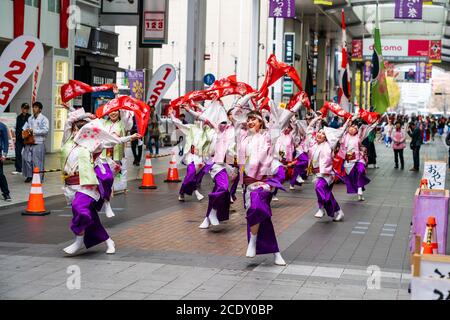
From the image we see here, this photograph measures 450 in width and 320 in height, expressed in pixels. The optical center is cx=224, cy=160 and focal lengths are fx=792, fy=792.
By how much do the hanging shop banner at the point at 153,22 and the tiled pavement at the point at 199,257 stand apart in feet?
33.5

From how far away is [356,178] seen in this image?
54.1ft

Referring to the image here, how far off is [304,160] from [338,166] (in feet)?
12.8

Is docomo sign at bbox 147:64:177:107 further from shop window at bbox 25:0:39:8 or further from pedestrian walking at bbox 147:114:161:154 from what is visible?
pedestrian walking at bbox 147:114:161:154

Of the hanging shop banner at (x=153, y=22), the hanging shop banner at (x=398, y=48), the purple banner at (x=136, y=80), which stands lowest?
the purple banner at (x=136, y=80)

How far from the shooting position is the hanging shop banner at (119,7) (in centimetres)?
2517

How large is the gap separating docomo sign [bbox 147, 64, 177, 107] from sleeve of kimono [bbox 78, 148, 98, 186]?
8.64 m

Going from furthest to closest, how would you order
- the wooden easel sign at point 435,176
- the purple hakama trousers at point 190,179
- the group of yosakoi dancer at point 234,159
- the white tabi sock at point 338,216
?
the purple hakama trousers at point 190,179 < the white tabi sock at point 338,216 < the wooden easel sign at point 435,176 < the group of yosakoi dancer at point 234,159

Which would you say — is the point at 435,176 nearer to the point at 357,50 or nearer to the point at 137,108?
the point at 137,108

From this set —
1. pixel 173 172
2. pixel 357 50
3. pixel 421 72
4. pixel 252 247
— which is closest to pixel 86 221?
pixel 252 247

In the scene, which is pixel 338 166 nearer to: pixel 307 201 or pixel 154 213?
pixel 307 201

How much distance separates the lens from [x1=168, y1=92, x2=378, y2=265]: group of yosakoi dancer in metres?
9.16

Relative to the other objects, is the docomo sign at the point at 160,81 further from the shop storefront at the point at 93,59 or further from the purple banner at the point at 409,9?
the purple banner at the point at 409,9

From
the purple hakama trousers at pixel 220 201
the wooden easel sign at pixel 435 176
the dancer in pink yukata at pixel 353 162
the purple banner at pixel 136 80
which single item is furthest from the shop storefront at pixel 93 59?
the wooden easel sign at pixel 435 176
